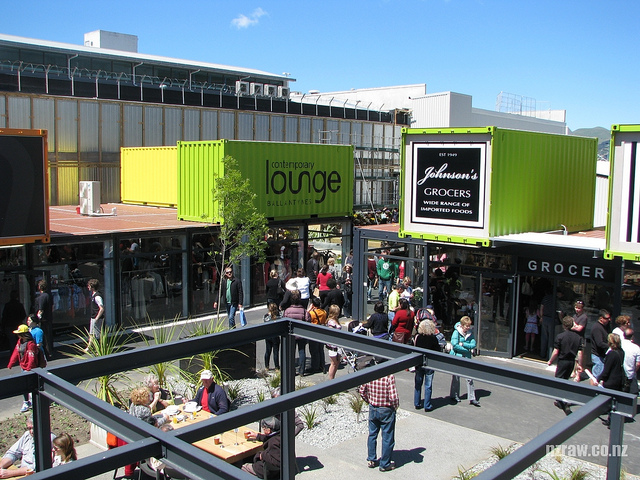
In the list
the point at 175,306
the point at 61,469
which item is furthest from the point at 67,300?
the point at 61,469

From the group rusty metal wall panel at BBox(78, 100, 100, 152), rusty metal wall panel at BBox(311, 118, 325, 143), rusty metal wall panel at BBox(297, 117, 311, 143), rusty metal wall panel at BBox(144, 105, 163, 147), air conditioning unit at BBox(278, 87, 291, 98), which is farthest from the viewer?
air conditioning unit at BBox(278, 87, 291, 98)

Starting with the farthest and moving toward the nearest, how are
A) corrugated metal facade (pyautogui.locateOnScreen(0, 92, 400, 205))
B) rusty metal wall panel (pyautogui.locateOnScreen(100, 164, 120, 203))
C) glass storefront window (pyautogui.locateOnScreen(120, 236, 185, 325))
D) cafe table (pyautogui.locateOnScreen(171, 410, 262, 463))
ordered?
rusty metal wall panel (pyautogui.locateOnScreen(100, 164, 120, 203)) → corrugated metal facade (pyautogui.locateOnScreen(0, 92, 400, 205)) → glass storefront window (pyautogui.locateOnScreen(120, 236, 185, 325)) → cafe table (pyautogui.locateOnScreen(171, 410, 262, 463))

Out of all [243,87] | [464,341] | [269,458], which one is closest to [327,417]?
[464,341]

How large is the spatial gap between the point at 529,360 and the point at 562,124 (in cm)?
6070

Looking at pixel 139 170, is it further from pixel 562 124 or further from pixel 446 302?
pixel 562 124

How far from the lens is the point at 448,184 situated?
14594 mm

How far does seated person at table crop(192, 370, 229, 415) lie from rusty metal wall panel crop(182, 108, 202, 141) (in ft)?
69.2

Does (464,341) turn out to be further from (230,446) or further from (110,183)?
(110,183)

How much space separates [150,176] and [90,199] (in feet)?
12.9

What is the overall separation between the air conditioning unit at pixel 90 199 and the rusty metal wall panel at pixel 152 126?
6.66 meters

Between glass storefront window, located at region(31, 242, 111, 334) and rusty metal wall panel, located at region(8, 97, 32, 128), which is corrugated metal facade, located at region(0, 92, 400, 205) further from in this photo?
glass storefront window, located at region(31, 242, 111, 334)

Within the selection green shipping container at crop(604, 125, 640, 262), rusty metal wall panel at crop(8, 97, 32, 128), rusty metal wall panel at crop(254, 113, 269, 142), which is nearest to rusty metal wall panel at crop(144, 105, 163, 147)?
rusty metal wall panel at crop(8, 97, 32, 128)

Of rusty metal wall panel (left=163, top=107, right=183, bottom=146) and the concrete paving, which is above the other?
rusty metal wall panel (left=163, top=107, right=183, bottom=146)

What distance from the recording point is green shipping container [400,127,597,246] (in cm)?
1400
